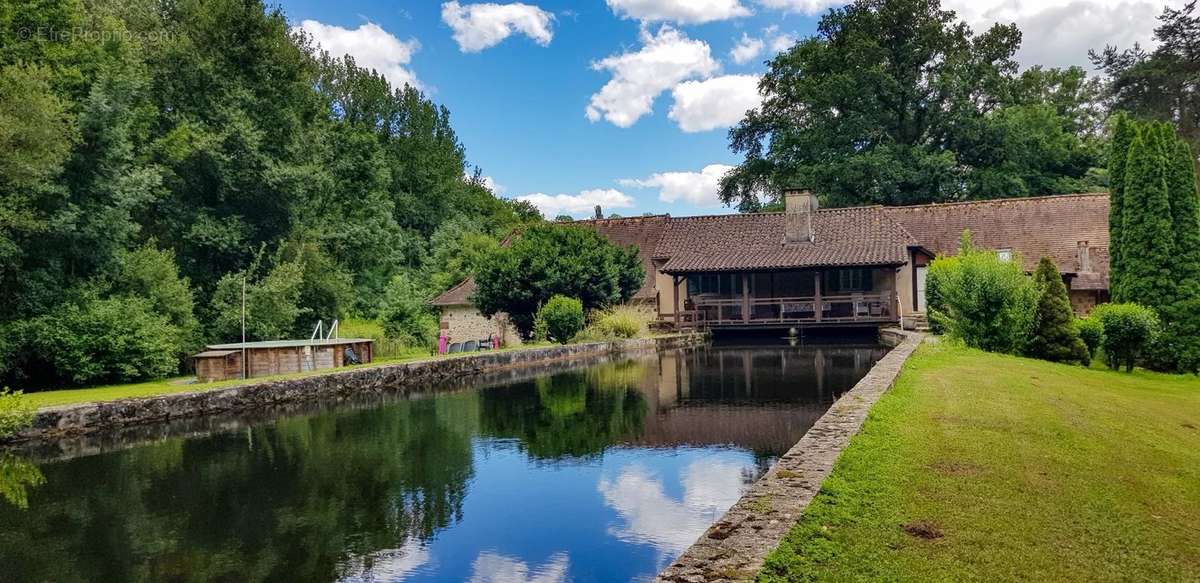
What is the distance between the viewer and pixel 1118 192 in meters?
20.5

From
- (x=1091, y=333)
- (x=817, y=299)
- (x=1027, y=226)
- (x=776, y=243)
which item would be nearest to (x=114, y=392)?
(x=1091, y=333)

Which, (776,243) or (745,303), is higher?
(776,243)

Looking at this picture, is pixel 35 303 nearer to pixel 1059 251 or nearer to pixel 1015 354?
pixel 1015 354

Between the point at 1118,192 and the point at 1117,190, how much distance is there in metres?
0.07

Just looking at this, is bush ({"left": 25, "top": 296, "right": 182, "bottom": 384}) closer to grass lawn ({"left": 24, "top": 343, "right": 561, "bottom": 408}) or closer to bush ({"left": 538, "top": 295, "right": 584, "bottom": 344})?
grass lawn ({"left": 24, "top": 343, "right": 561, "bottom": 408})

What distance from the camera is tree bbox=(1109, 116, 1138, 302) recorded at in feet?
65.5

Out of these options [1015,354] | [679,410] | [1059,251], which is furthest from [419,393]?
[1059,251]

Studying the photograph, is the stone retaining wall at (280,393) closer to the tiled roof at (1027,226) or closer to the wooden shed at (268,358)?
the wooden shed at (268,358)

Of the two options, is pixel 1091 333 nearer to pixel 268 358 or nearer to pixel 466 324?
pixel 268 358

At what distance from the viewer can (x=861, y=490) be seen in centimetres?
556

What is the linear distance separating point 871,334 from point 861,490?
1057 inches

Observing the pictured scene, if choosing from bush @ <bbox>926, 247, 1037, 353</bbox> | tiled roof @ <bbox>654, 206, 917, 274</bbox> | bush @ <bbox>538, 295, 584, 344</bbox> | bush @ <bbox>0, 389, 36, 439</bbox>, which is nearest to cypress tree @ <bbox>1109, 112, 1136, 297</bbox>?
bush @ <bbox>926, 247, 1037, 353</bbox>

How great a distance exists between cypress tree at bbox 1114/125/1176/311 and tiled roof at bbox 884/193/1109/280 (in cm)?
1023

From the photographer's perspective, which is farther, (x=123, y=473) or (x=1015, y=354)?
(x=1015, y=354)
